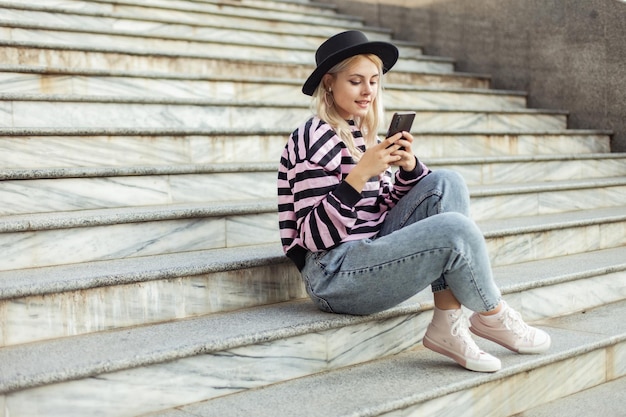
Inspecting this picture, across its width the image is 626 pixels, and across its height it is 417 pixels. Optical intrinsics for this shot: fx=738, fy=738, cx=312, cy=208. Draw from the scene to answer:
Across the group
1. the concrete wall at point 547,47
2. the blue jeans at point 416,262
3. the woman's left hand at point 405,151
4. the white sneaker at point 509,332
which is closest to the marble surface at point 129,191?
the blue jeans at point 416,262

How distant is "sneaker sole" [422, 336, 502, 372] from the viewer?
98.6 inches

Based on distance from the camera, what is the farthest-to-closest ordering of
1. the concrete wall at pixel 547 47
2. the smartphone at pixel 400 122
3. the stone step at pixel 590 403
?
the concrete wall at pixel 547 47 → the stone step at pixel 590 403 → the smartphone at pixel 400 122

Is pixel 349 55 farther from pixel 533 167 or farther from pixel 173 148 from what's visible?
pixel 533 167

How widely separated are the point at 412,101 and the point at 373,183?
2800 millimetres

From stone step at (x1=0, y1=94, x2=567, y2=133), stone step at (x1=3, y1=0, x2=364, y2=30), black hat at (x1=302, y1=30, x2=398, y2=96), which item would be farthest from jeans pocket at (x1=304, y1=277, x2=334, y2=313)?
stone step at (x1=3, y1=0, x2=364, y2=30)

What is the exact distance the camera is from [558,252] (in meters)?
3.87

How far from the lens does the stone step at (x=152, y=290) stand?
91.7 inches

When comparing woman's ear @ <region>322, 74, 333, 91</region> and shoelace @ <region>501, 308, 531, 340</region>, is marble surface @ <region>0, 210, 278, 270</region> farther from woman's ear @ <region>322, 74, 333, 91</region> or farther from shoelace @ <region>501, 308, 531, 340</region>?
shoelace @ <region>501, 308, 531, 340</region>

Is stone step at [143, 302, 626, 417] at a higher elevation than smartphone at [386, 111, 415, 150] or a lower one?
lower

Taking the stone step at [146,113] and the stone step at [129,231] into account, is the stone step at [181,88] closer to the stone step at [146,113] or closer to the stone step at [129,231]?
the stone step at [146,113]

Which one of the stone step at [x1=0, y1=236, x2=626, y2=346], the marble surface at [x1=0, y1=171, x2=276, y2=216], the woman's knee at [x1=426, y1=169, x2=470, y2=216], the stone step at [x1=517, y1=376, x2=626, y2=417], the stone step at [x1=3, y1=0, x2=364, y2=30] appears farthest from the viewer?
the stone step at [x1=3, y1=0, x2=364, y2=30]

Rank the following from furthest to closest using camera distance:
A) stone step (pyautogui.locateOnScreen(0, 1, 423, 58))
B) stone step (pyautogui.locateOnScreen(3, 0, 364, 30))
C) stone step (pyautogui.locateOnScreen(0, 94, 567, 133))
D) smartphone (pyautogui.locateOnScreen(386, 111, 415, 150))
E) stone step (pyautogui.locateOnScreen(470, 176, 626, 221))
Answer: stone step (pyautogui.locateOnScreen(3, 0, 364, 30)) → stone step (pyautogui.locateOnScreen(0, 1, 423, 58)) → stone step (pyautogui.locateOnScreen(470, 176, 626, 221)) → stone step (pyautogui.locateOnScreen(0, 94, 567, 133)) → smartphone (pyautogui.locateOnScreen(386, 111, 415, 150))

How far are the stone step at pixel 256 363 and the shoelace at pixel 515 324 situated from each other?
0.09 m

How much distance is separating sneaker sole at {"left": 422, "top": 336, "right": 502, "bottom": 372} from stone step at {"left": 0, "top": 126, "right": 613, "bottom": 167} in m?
1.53
